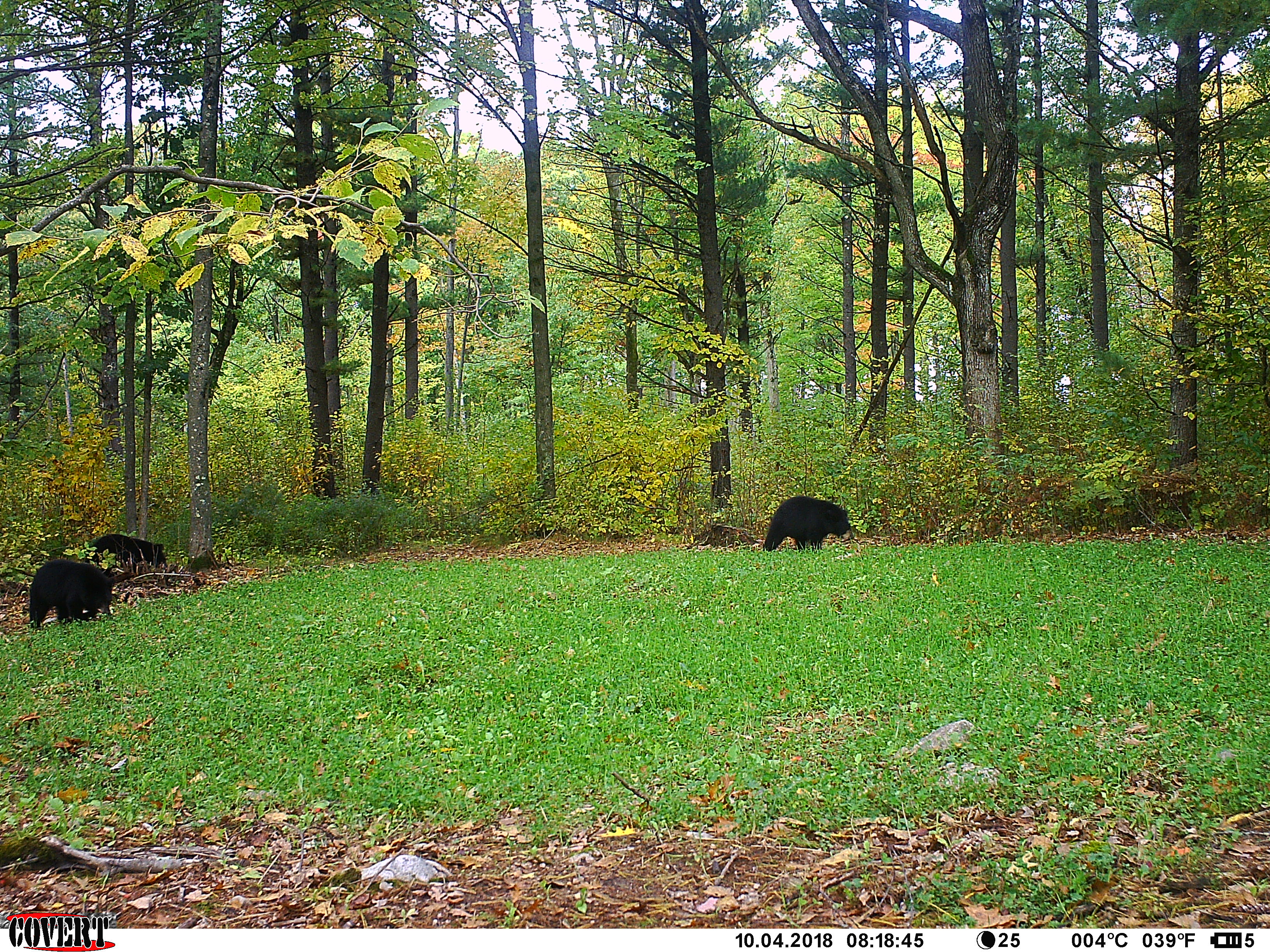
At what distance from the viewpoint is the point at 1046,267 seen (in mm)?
25484

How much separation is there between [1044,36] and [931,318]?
43.2ft

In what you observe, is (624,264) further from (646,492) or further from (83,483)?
(83,483)

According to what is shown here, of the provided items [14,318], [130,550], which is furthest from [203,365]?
[14,318]

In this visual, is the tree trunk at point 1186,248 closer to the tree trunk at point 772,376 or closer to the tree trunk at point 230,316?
the tree trunk at point 772,376

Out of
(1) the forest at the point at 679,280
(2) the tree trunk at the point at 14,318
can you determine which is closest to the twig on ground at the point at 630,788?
(1) the forest at the point at 679,280

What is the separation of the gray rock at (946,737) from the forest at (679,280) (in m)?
5.54

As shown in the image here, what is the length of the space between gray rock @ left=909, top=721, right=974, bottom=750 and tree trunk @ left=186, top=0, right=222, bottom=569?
1048cm

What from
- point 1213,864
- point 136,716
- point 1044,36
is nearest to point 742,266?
point 1044,36

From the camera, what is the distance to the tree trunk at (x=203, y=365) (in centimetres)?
1165

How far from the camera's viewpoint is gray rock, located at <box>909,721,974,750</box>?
495cm

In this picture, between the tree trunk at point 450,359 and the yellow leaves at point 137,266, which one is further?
the tree trunk at point 450,359

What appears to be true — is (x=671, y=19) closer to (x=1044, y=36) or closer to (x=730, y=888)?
(x=1044, y=36)

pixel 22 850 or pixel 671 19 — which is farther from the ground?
pixel 671 19

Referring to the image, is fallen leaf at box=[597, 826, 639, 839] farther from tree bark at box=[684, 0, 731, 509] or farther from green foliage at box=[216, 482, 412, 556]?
tree bark at box=[684, 0, 731, 509]
